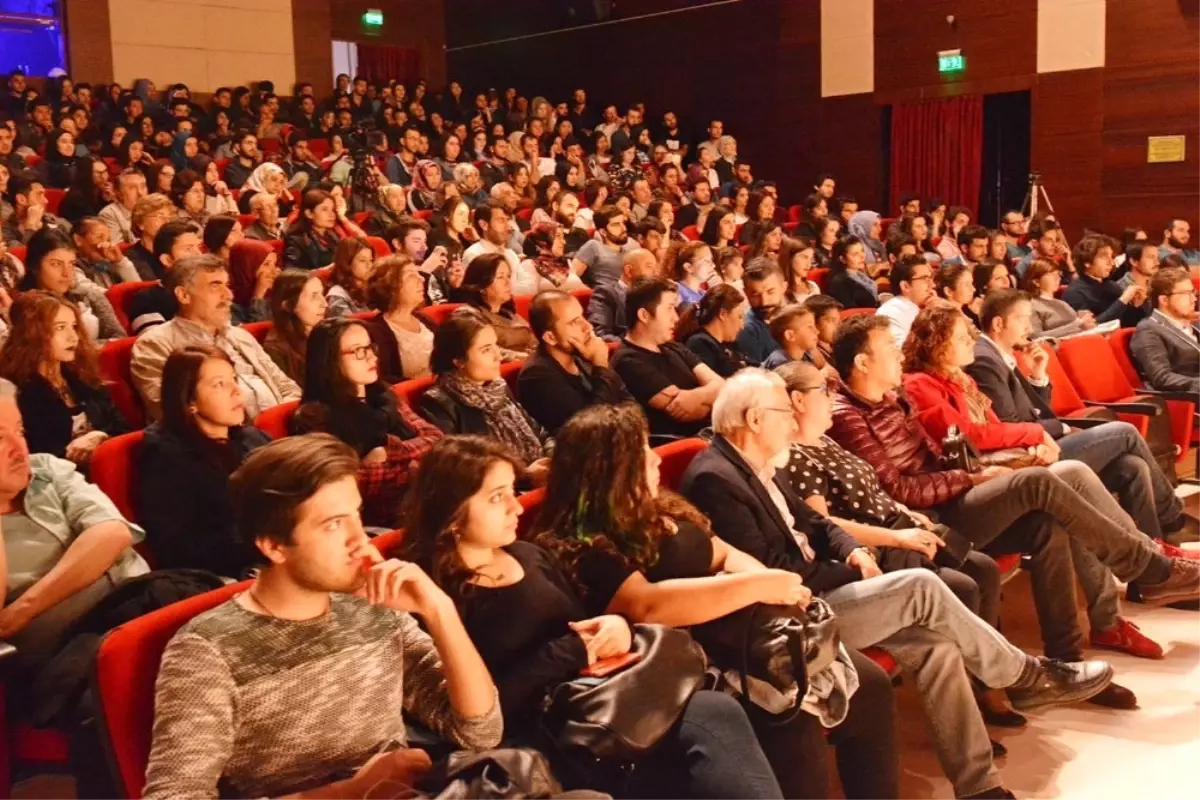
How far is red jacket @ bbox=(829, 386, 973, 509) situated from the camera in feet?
9.51

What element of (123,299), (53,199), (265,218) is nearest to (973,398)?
(123,299)

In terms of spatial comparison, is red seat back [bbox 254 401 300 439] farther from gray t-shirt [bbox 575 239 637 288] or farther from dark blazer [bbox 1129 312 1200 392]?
dark blazer [bbox 1129 312 1200 392]

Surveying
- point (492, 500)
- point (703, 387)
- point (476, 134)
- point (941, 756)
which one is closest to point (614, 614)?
point (492, 500)

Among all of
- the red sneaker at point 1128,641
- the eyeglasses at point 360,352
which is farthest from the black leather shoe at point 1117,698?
the eyeglasses at point 360,352

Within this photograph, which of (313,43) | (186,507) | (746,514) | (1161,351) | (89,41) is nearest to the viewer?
(186,507)

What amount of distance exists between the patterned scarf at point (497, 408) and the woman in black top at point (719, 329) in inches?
35.4

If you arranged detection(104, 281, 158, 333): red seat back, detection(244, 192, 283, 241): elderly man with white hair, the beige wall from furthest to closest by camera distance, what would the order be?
1. the beige wall
2. detection(244, 192, 283, 241): elderly man with white hair
3. detection(104, 281, 158, 333): red seat back

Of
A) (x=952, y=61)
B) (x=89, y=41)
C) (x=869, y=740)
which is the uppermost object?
(x=89, y=41)

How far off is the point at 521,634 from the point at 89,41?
29.3 feet

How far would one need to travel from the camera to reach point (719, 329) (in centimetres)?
385

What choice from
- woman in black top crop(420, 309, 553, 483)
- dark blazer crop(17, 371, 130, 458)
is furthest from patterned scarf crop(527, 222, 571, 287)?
dark blazer crop(17, 371, 130, 458)

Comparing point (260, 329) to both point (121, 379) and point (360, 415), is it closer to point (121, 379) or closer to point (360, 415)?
point (121, 379)

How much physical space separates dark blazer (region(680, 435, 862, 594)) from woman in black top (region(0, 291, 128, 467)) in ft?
4.47

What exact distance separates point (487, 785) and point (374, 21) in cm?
1127
